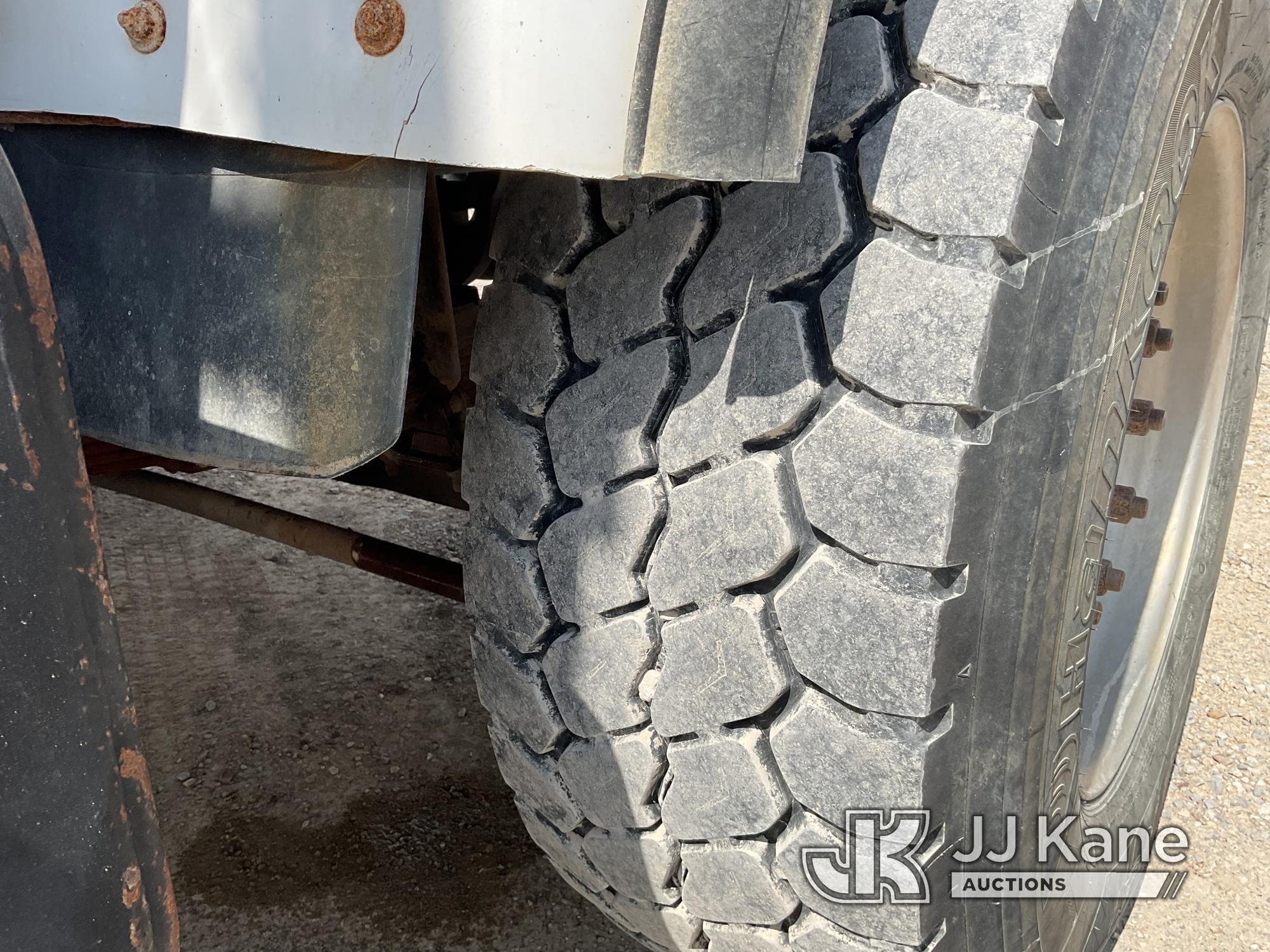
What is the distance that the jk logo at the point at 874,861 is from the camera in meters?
0.85

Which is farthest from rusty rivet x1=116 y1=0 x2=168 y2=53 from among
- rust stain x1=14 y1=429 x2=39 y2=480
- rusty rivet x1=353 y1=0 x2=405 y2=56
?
rust stain x1=14 y1=429 x2=39 y2=480

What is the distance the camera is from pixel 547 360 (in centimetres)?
94

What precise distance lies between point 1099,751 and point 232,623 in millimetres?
1695

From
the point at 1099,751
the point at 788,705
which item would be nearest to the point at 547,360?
the point at 788,705

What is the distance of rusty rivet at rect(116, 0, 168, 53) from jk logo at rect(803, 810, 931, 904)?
2.47 ft

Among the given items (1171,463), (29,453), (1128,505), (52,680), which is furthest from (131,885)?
(1171,463)

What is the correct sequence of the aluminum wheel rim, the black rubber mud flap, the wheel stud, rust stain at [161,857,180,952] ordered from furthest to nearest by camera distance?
the wheel stud → the aluminum wheel rim → rust stain at [161,857,180,952] → the black rubber mud flap

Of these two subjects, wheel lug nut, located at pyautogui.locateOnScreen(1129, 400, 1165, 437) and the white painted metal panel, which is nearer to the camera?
the white painted metal panel

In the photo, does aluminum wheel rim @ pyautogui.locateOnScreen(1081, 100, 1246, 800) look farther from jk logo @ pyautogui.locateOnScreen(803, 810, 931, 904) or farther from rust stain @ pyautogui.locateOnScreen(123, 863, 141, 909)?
rust stain @ pyautogui.locateOnScreen(123, 863, 141, 909)

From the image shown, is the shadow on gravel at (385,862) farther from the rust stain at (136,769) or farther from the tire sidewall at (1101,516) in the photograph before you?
the rust stain at (136,769)

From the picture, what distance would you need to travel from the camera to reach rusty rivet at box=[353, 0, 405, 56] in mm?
623

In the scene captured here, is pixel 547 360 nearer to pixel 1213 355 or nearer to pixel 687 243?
pixel 687 243

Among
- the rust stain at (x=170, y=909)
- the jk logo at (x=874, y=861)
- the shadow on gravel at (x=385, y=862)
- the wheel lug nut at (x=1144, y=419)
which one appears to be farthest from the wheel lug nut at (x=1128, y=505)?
the rust stain at (x=170, y=909)

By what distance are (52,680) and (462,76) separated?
1.39 ft
